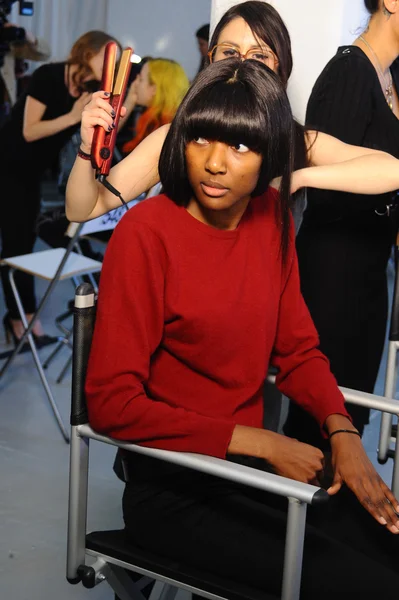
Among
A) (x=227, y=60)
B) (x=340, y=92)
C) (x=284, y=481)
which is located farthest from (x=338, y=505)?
(x=340, y=92)

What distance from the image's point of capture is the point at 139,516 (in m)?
1.33

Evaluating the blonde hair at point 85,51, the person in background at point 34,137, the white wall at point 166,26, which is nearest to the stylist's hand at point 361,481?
the person in background at point 34,137

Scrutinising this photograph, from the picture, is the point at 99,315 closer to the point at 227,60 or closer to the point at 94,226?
the point at 227,60

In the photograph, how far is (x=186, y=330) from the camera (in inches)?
52.1

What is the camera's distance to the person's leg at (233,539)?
124cm

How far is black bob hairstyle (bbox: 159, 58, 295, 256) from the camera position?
127 centimetres

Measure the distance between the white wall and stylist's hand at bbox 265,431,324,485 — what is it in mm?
6654

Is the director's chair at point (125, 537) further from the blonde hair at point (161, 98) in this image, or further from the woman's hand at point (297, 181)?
the blonde hair at point (161, 98)

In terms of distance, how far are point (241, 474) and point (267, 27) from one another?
0.86 m

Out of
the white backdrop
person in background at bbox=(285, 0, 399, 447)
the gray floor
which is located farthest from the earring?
the white backdrop

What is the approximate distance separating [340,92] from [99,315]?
807 mm

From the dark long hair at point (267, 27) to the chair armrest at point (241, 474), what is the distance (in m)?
0.74

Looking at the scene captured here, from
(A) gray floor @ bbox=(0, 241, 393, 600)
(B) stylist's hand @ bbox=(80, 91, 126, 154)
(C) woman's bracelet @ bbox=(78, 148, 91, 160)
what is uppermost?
(B) stylist's hand @ bbox=(80, 91, 126, 154)

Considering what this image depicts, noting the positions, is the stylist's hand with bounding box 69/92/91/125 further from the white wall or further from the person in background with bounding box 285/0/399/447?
the white wall
